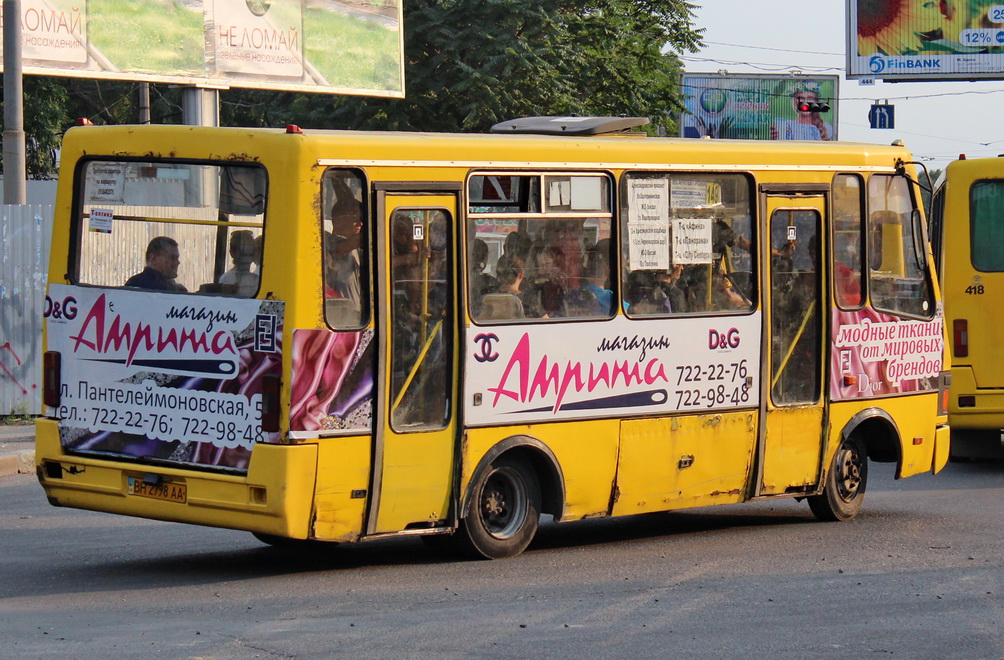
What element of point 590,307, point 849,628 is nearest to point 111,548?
point 590,307

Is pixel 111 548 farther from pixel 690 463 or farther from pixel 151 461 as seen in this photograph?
pixel 690 463

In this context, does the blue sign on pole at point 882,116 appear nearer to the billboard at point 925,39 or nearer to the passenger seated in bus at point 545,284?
the billboard at point 925,39

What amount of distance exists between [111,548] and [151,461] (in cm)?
135

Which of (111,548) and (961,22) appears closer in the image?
(111,548)

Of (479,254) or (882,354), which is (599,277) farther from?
(882,354)

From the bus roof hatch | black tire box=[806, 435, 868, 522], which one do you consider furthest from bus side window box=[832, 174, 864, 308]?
the bus roof hatch

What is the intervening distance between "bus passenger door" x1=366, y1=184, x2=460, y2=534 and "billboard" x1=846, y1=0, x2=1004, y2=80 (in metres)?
40.0

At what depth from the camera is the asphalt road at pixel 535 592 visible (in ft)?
23.7

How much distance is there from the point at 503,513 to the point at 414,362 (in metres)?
1.24

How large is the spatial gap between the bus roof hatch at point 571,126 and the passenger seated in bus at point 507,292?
136 cm

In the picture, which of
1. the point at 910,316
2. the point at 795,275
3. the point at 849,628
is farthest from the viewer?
the point at 910,316

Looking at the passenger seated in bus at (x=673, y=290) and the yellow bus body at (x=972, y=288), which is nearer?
the passenger seated in bus at (x=673, y=290)

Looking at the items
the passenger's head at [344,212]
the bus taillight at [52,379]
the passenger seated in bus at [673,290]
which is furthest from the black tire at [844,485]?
the bus taillight at [52,379]

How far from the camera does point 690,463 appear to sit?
411 inches
